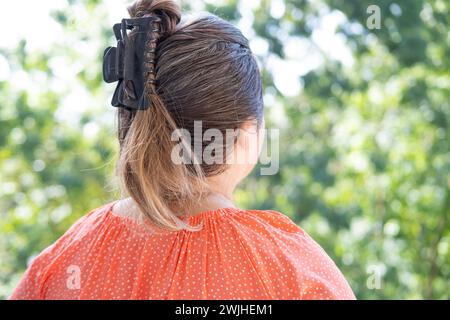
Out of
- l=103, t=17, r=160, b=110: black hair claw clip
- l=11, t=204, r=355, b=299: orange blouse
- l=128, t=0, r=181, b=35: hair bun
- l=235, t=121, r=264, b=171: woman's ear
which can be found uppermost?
l=128, t=0, r=181, b=35: hair bun

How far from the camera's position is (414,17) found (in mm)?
2105

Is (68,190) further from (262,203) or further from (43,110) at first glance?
(262,203)

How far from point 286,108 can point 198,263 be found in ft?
5.05

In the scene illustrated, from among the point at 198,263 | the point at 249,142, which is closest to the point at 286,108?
the point at 249,142

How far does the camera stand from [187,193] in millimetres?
922

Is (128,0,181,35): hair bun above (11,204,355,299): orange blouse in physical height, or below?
above

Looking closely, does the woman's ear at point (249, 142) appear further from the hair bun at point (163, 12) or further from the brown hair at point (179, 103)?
the hair bun at point (163, 12)

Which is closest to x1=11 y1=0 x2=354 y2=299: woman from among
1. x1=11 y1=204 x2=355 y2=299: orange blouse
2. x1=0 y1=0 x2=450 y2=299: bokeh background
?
x1=11 y1=204 x2=355 y2=299: orange blouse

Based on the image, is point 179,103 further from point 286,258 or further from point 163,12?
point 286,258

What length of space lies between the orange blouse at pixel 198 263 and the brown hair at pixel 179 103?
0.14 feet

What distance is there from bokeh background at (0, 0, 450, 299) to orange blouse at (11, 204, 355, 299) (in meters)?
1.17

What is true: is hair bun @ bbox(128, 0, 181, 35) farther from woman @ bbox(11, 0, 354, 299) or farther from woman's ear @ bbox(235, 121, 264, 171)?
woman's ear @ bbox(235, 121, 264, 171)

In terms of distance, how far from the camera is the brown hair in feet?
2.98

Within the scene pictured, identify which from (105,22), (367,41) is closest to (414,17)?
(367,41)
